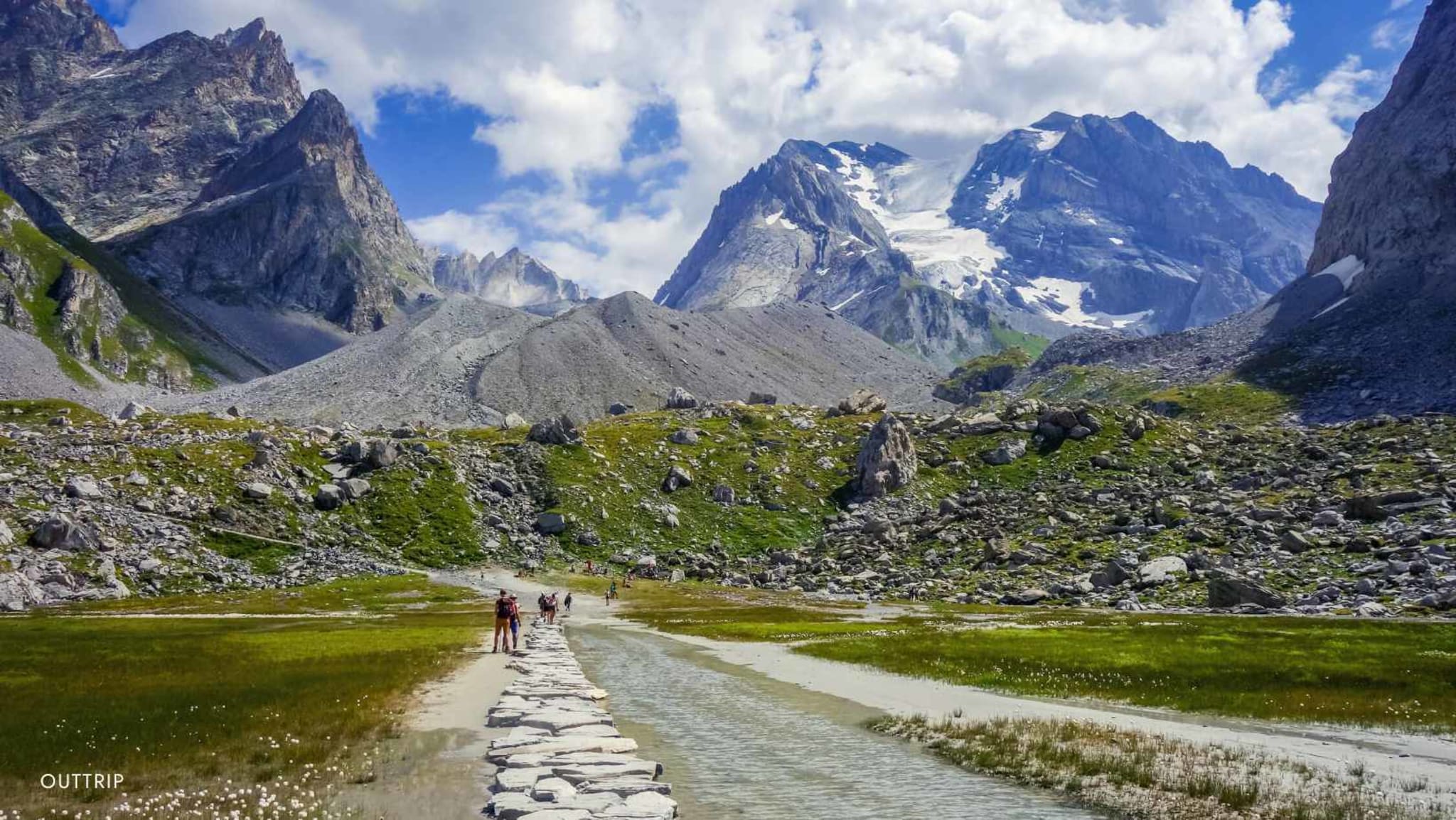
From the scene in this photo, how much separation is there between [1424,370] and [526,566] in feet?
644

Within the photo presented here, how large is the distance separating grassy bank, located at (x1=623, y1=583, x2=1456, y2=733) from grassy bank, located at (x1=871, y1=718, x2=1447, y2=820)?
11.3 metres

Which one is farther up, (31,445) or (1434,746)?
(31,445)

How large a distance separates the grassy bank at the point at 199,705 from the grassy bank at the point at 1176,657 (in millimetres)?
25209

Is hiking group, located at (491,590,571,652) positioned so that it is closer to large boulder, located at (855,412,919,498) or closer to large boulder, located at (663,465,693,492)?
large boulder, located at (663,465,693,492)

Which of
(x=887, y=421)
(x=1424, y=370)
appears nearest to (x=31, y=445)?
(x=887, y=421)

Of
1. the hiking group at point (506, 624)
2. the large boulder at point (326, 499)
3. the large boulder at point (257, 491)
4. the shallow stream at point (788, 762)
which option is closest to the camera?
the shallow stream at point (788, 762)

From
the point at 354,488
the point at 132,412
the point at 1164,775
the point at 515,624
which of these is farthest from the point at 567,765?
the point at 132,412

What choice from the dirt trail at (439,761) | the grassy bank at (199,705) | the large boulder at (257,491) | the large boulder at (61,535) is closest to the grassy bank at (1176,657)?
the dirt trail at (439,761)

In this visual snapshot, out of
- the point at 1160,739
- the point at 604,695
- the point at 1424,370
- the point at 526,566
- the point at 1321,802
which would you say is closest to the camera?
the point at 1321,802

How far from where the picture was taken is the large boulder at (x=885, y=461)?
15938cm

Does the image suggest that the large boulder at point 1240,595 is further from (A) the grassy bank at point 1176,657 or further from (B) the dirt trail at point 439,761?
(B) the dirt trail at point 439,761

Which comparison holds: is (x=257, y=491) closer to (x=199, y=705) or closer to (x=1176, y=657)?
(x=199, y=705)

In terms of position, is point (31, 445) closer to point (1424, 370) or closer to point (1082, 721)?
point (1082, 721)

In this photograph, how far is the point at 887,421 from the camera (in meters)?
168
